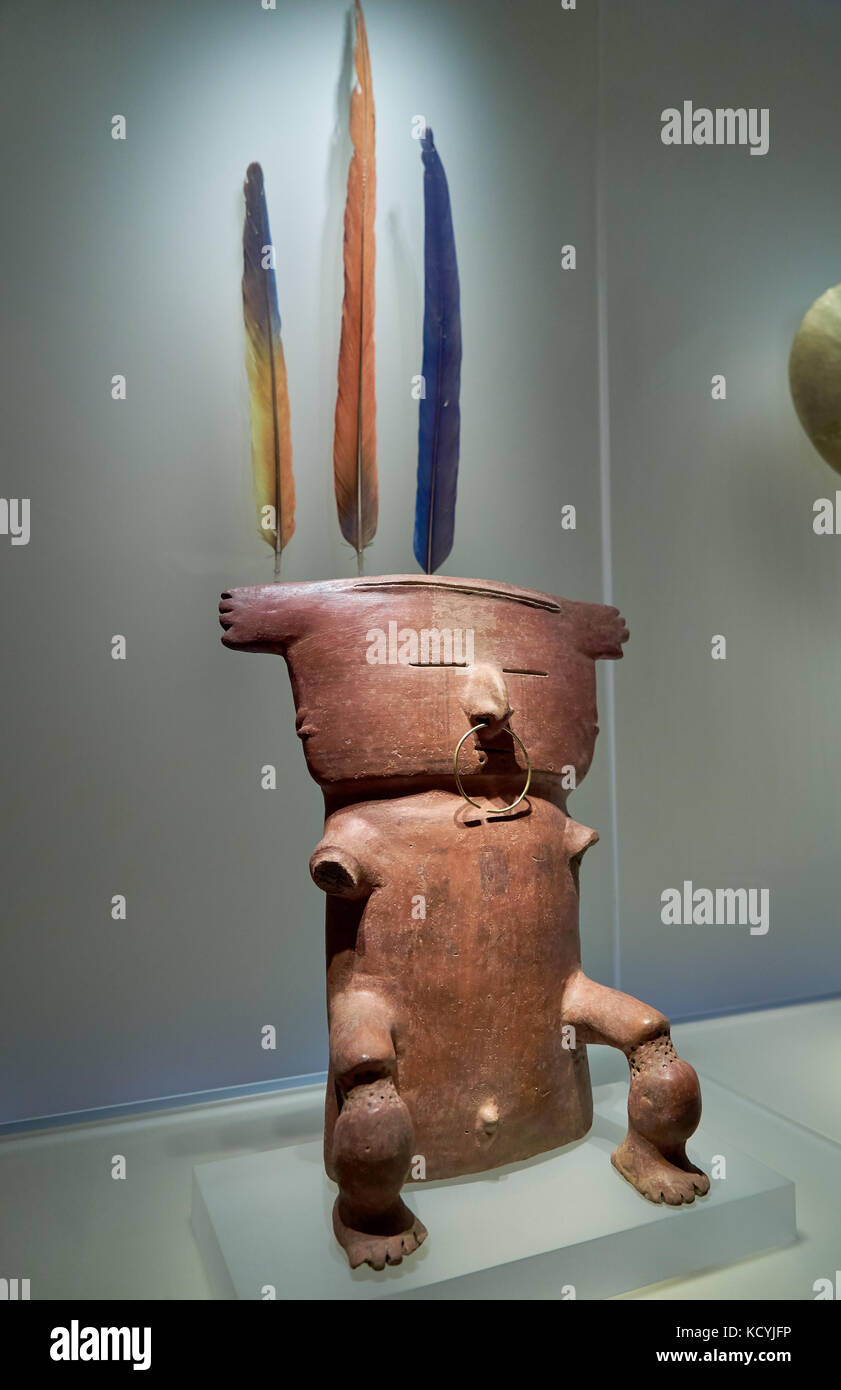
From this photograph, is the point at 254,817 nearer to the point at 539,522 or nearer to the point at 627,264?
the point at 539,522

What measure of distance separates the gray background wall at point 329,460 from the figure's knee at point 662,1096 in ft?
3.80

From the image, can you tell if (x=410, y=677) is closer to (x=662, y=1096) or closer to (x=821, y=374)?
(x=662, y=1096)

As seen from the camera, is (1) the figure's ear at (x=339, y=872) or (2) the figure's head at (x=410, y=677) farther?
(2) the figure's head at (x=410, y=677)

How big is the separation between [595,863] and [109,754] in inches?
61.1

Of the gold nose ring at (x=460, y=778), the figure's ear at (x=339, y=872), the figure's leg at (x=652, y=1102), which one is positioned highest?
the gold nose ring at (x=460, y=778)

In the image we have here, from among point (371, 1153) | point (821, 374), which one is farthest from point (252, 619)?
point (821, 374)

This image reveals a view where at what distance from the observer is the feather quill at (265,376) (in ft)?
8.47

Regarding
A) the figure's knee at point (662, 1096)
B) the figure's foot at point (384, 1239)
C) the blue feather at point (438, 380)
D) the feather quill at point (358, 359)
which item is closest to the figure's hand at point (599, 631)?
the blue feather at point (438, 380)

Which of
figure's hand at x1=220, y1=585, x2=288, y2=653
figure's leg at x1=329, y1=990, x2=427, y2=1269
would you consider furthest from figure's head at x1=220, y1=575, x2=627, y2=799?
figure's leg at x1=329, y1=990, x2=427, y2=1269

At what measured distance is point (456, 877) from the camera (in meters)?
1.96

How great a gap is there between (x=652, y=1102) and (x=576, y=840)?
21.5 inches

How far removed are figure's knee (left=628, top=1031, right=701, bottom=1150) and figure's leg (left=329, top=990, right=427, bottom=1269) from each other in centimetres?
48

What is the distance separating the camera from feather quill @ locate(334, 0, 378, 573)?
2.60m

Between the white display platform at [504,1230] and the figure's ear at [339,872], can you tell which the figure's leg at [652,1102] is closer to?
the white display platform at [504,1230]
